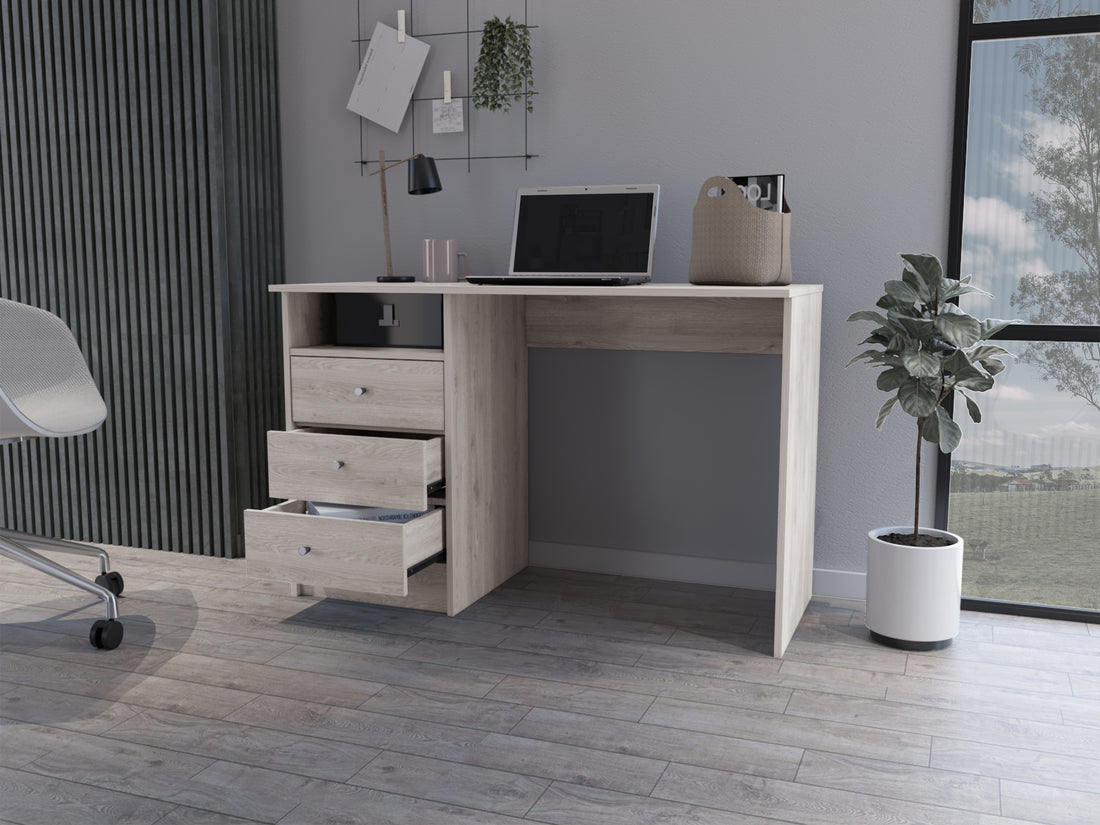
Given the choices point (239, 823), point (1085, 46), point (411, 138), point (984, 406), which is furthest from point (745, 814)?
point (411, 138)

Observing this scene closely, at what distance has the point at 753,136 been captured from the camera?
8.77 feet

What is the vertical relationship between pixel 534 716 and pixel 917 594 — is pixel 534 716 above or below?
below

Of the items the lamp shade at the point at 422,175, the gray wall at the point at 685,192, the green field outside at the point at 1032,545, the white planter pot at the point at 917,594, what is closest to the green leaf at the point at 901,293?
the gray wall at the point at 685,192

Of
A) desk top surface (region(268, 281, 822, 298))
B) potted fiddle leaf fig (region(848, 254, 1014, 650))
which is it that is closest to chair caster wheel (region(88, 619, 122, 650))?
desk top surface (region(268, 281, 822, 298))

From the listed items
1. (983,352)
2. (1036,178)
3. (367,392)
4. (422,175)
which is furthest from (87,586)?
(1036,178)

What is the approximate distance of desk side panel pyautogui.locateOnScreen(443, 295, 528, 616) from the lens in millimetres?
2500

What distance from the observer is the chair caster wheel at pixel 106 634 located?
2320mm

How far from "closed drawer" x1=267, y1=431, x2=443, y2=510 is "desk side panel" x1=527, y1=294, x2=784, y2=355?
58 centimetres

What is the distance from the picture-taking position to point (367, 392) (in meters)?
2.51

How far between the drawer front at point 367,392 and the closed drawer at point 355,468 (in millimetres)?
61

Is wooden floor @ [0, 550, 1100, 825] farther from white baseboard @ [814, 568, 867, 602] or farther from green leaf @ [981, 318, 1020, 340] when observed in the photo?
green leaf @ [981, 318, 1020, 340]

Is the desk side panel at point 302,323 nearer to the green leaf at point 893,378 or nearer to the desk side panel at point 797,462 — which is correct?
the desk side panel at point 797,462

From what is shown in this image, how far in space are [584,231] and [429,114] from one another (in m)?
0.67

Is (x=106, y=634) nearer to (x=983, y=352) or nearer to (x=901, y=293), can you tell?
(x=901, y=293)
